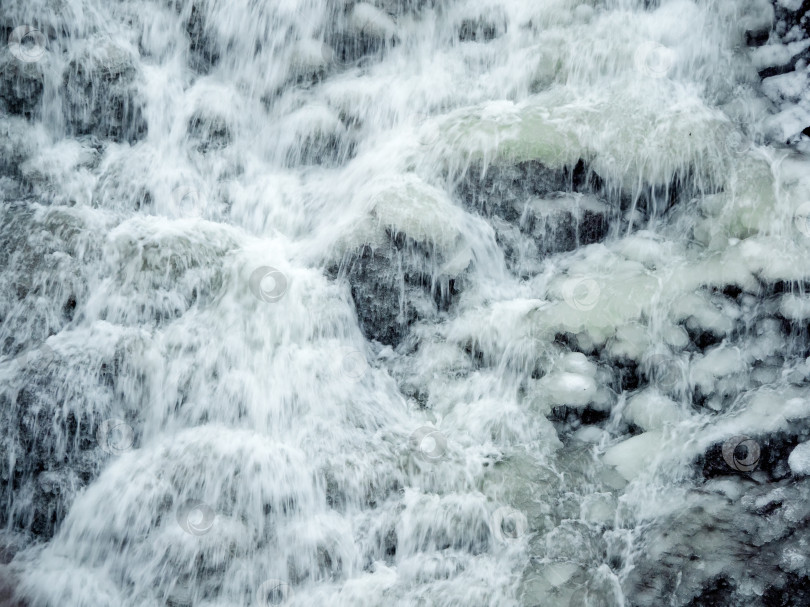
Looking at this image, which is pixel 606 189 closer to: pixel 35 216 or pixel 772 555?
pixel 772 555

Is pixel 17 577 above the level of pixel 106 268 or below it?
below

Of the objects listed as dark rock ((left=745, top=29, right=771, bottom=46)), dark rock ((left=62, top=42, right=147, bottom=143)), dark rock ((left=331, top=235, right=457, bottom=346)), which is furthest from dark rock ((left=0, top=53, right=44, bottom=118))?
dark rock ((left=745, top=29, right=771, bottom=46))

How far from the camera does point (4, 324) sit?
472 cm

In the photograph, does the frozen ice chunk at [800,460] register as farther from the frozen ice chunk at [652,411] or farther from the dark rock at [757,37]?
the dark rock at [757,37]

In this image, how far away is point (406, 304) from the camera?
16.0 feet

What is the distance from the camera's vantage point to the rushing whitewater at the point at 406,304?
375cm

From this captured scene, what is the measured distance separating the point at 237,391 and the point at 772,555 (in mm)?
3023

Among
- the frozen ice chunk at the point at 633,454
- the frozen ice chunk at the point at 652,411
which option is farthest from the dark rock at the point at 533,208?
the frozen ice chunk at the point at 633,454

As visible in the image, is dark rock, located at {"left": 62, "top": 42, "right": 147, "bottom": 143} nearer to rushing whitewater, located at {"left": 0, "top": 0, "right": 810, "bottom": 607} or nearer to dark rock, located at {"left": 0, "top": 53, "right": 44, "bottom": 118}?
rushing whitewater, located at {"left": 0, "top": 0, "right": 810, "bottom": 607}

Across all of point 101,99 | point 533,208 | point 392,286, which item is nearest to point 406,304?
point 392,286

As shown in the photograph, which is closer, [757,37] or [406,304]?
[406,304]

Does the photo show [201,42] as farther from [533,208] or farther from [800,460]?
[800,460]

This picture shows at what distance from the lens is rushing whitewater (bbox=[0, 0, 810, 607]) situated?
375 centimetres

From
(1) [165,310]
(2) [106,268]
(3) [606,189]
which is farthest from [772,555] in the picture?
(2) [106,268]
